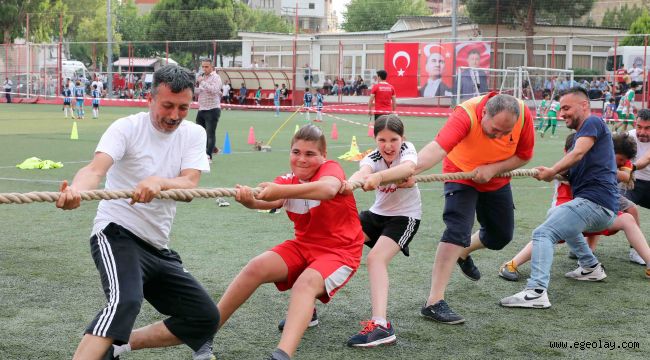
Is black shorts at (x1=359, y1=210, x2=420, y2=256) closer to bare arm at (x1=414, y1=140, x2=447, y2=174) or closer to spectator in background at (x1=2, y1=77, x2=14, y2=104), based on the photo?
bare arm at (x1=414, y1=140, x2=447, y2=174)

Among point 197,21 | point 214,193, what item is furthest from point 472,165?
point 197,21

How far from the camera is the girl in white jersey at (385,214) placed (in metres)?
5.24

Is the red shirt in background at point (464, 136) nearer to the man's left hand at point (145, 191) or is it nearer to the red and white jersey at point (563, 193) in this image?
the red and white jersey at point (563, 193)

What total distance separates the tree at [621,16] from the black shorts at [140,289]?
59.3m

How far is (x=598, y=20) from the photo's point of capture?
62.4m

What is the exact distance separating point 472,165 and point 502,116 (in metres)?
0.56

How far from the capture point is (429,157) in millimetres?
5625

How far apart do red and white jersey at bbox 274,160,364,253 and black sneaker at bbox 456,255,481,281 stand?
2033 mm

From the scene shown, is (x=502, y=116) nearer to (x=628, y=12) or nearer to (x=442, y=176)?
(x=442, y=176)

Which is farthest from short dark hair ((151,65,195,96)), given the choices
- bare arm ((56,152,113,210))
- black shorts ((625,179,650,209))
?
black shorts ((625,179,650,209))

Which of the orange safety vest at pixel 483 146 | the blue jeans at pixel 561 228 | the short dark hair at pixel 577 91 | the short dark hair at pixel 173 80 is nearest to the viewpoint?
the short dark hair at pixel 173 80

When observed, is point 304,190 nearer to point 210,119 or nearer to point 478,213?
point 478,213

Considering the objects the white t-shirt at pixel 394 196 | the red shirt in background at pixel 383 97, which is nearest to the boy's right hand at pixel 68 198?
the white t-shirt at pixel 394 196

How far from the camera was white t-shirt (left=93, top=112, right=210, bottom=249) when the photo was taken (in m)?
4.26
